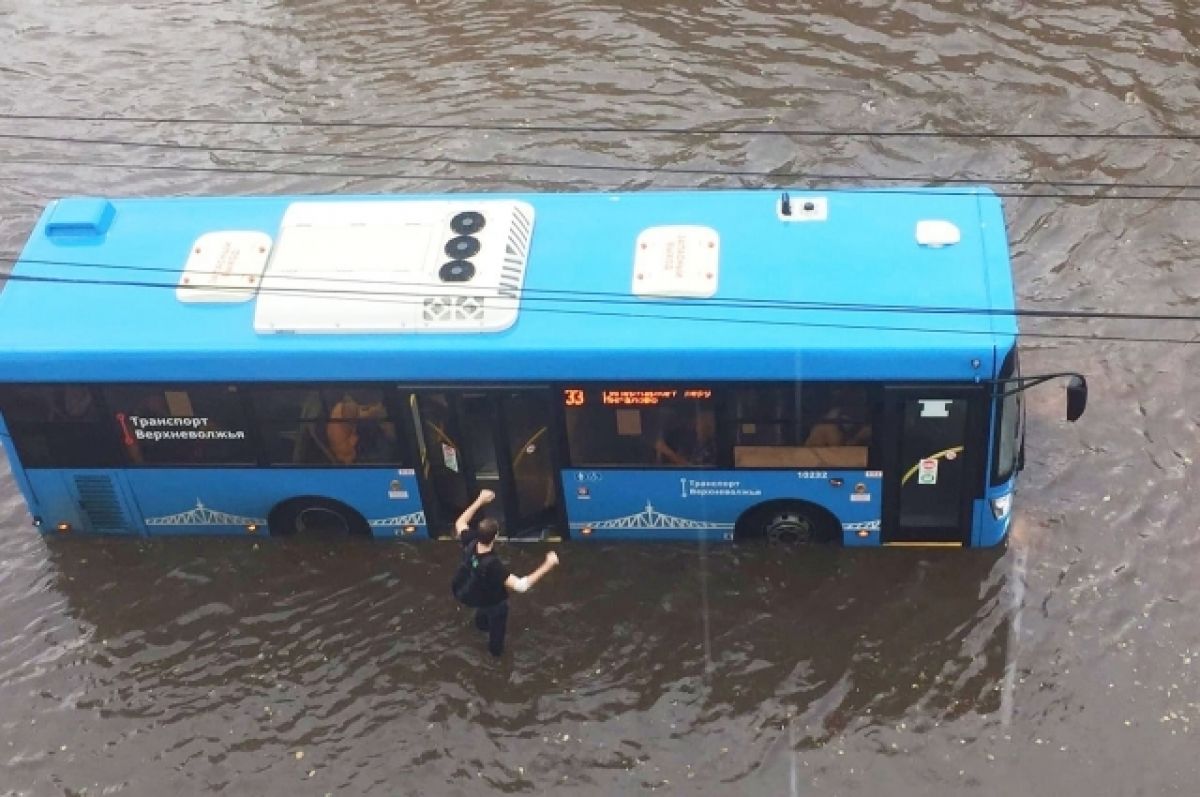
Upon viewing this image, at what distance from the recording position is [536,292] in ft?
45.3

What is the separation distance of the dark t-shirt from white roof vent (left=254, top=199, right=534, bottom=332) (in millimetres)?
2213

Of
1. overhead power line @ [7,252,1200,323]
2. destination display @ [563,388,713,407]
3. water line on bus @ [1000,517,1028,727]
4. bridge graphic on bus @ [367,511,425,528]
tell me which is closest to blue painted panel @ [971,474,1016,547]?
water line on bus @ [1000,517,1028,727]

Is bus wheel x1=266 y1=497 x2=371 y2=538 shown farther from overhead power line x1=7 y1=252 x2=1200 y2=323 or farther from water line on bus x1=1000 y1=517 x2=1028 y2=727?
water line on bus x1=1000 y1=517 x2=1028 y2=727

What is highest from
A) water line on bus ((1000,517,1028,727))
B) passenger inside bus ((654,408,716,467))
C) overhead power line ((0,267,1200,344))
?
overhead power line ((0,267,1200,344))

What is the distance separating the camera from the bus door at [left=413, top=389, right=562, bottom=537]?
45.1ft

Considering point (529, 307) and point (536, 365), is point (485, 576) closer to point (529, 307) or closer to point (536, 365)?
point (536, 365)

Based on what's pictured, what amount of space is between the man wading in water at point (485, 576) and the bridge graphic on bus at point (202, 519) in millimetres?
3020

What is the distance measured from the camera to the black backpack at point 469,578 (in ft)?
42.2

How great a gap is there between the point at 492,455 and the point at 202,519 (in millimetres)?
3708

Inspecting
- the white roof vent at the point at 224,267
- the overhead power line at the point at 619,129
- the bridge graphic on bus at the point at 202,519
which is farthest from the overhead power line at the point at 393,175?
the bridge graphic on bus at the point at 202,519

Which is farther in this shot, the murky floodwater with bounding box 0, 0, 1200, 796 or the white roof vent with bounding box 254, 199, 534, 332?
the white roof vent with bounding box 254, 199, 534, 332

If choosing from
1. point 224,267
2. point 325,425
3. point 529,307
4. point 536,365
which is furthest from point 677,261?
point 224,267

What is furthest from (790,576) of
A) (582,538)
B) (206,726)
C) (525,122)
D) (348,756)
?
(525,122)

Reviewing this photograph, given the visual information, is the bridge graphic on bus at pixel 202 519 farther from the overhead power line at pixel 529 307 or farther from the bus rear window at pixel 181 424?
the overhead power line at pixel 529 307
